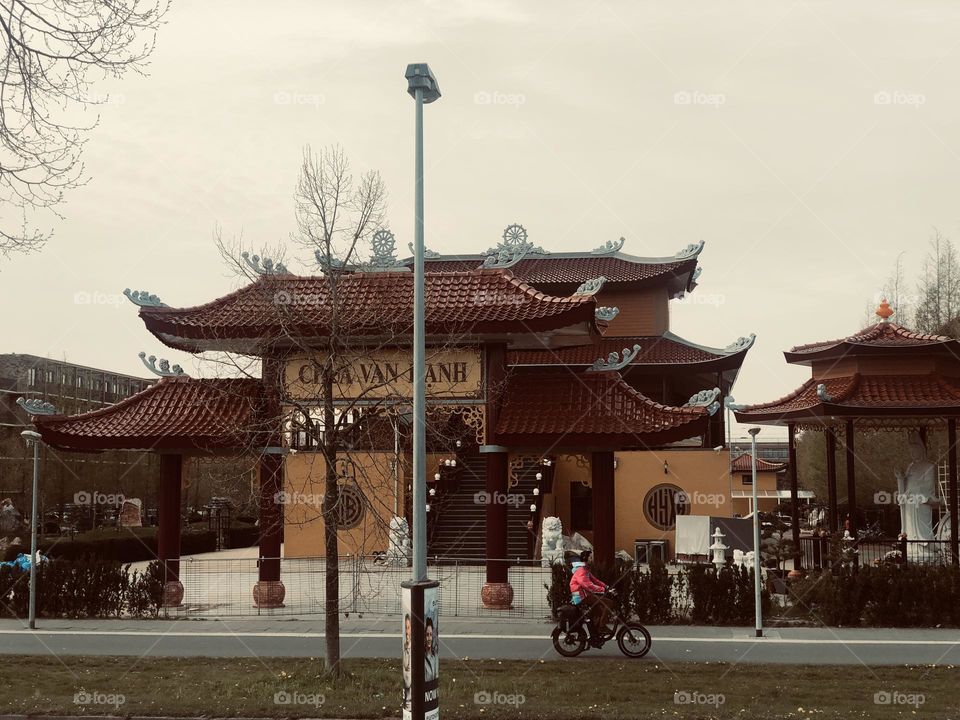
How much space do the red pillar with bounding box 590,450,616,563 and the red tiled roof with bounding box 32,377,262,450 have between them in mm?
6995

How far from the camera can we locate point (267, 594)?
2091cm

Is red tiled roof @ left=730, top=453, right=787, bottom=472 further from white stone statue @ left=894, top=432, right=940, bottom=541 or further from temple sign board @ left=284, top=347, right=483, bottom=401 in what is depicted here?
temple sign board @ left=284, top=347, right=483, bottom=401

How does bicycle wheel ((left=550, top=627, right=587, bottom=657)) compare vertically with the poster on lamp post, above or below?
below

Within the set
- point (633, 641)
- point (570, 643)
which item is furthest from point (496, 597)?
point (633, 641)

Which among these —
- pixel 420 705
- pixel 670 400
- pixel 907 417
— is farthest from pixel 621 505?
pixel 420 705

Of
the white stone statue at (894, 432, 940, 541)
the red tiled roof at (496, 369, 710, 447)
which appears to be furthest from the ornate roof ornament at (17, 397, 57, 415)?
the white stone statue at (894, 432, 940, 541)

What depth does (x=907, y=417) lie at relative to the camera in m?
23.8

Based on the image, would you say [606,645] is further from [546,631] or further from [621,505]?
[621,505]

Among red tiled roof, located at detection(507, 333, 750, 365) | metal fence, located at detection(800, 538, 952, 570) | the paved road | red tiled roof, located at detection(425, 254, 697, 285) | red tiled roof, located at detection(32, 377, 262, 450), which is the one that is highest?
red tiled roof, located at detection(425, 254, 697, 285)

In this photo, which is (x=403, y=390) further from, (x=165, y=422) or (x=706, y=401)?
(x=706, y=401)

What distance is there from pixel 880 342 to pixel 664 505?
12.4 meters

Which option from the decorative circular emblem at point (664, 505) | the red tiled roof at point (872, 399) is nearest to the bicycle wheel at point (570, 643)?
the red tiled roof at point (872, 399)

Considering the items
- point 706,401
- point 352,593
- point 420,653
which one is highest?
point 706,401

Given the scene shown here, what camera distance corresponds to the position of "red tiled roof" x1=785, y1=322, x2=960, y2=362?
24008 millimetres
